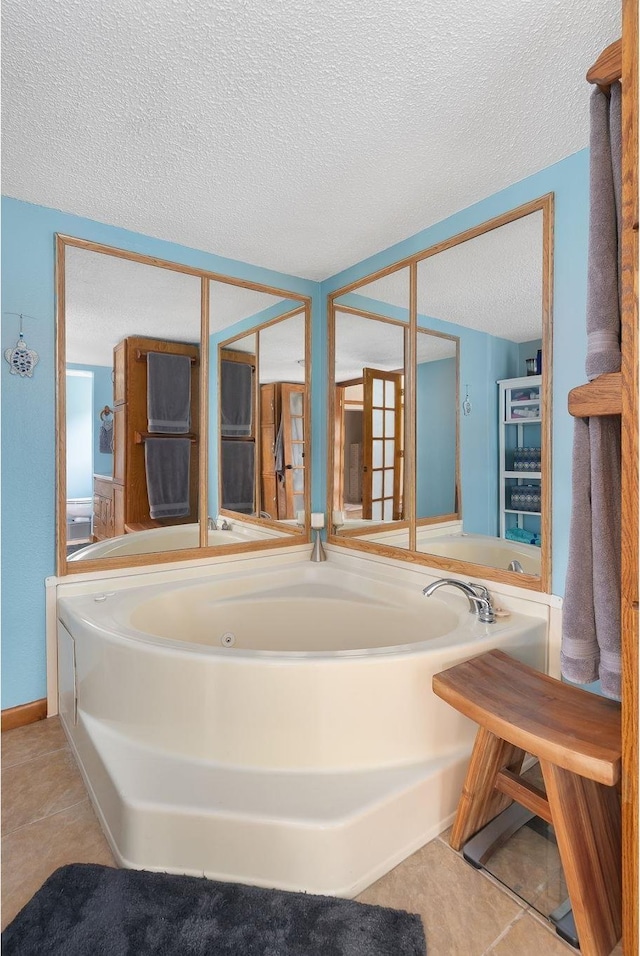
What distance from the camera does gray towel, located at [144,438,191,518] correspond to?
2.49 metres

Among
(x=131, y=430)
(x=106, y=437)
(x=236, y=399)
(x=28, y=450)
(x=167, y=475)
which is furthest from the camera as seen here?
(x=236, y=399)

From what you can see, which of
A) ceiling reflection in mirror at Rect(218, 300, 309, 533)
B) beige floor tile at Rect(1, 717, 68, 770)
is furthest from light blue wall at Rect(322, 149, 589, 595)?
beige floor tile at Rect(1, 717, 68, 770)

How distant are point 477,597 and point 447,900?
37.1 inches

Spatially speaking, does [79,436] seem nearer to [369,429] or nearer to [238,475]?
[238,475]

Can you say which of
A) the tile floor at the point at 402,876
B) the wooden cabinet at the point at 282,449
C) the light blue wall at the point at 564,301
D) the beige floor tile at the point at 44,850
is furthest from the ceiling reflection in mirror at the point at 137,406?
the light blue wall at the point at 564,301

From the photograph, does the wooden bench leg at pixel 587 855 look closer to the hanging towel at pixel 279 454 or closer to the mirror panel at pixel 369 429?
the mirror panel at pixel 369 429

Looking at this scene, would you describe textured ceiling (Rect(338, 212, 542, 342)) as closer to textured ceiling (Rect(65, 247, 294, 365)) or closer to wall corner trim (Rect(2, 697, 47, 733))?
textured ceiling (Rect(65, 247, 294, 365))

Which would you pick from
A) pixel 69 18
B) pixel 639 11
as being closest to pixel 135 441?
pixel 69 18

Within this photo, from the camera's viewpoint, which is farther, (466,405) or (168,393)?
(168,393)

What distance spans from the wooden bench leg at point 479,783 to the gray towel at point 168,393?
1958 mm

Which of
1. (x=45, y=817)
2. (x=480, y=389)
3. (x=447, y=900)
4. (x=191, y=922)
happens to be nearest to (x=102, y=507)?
(x=45, y=817)

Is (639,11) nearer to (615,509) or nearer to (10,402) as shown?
(615,509)

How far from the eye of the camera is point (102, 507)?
2.29 m

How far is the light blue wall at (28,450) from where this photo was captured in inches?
80.0
